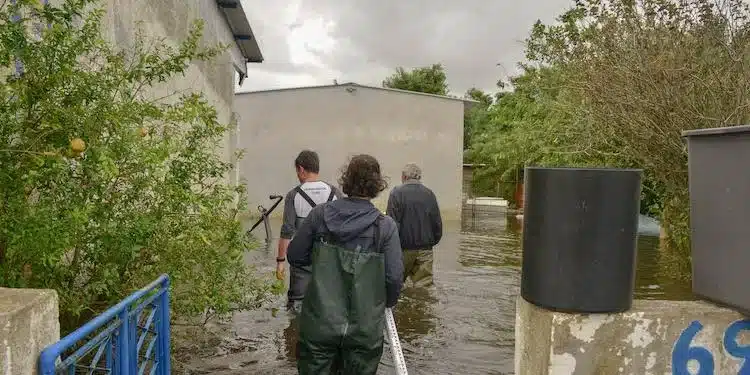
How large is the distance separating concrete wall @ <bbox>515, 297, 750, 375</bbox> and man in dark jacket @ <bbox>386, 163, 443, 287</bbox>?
416 centimetres

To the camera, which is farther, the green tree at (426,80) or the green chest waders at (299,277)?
the green tree at (426,80)

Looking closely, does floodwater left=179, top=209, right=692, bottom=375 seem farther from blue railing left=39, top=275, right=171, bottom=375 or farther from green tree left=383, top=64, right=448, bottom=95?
green tree left=383, top=64, right=448, bottom=95

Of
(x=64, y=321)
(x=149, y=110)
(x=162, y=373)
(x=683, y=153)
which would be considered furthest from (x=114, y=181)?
(x=683, y=153)

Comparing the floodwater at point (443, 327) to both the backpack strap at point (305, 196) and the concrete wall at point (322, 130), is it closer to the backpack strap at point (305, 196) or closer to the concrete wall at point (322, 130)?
the backpack strap at point (305, 196)

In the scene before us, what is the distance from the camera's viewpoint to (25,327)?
202cm

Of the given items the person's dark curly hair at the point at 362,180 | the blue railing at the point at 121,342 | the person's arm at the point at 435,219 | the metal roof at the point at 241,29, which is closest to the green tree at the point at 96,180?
the blue railing at the point at 121,342

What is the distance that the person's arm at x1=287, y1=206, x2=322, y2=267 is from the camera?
3.40m

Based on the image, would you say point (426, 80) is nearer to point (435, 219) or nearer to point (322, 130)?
point (322, 130)

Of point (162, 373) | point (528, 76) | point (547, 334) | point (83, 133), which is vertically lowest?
point (162, 373)

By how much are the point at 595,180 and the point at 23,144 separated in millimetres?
2637

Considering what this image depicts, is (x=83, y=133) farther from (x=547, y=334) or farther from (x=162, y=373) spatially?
(x=547, y=334)

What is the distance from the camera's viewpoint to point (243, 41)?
17.5m

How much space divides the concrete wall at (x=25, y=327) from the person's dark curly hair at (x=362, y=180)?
5.41 feet

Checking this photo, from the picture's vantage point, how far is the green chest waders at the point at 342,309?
318 cm
